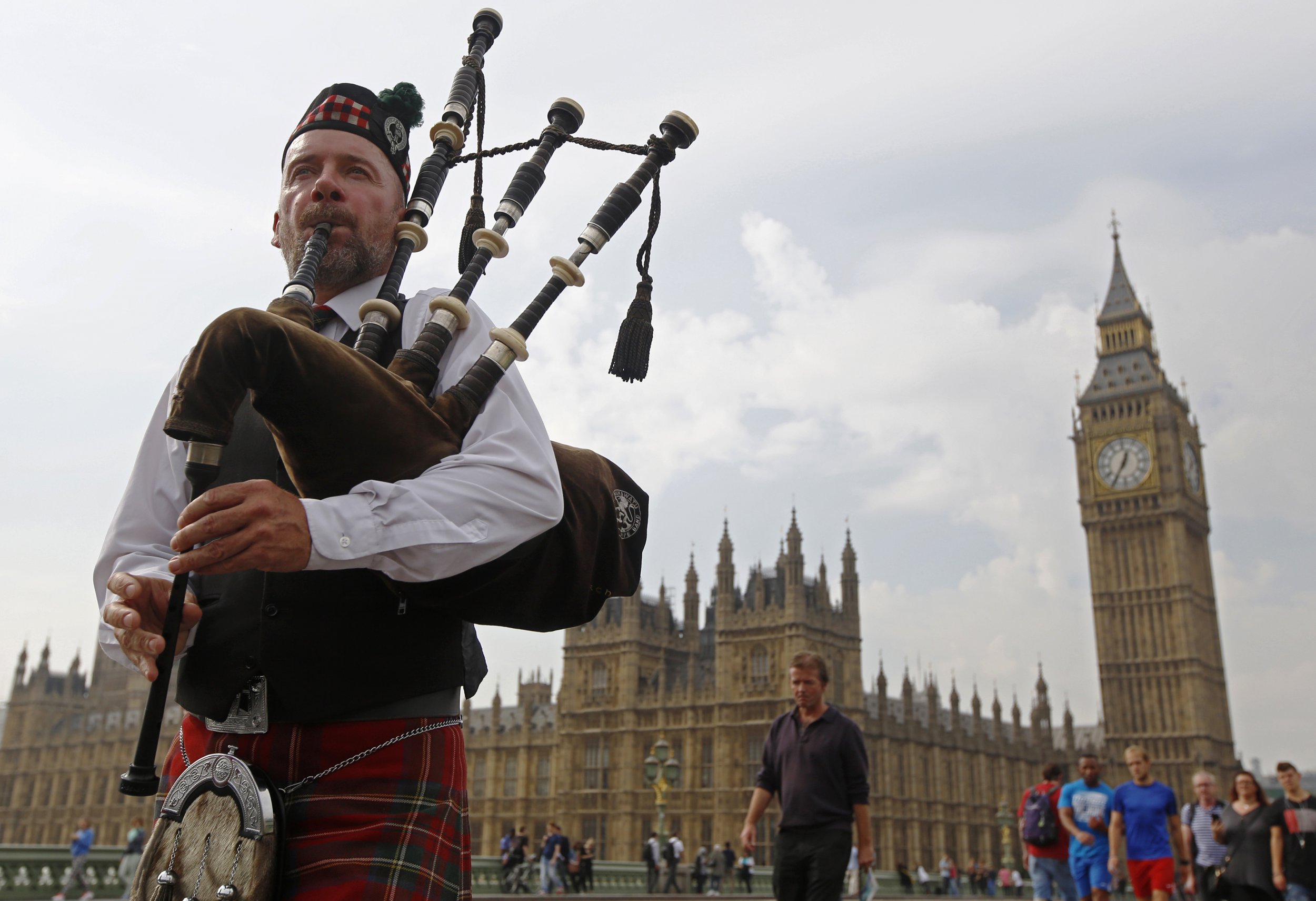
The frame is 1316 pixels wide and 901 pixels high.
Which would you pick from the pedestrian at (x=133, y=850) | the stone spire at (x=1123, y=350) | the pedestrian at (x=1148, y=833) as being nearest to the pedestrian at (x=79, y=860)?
the pedestrian at (x=133, y=850)

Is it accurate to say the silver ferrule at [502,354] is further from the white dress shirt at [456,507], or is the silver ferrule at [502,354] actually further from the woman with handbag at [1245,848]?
the woman with handbag at [1245,848]

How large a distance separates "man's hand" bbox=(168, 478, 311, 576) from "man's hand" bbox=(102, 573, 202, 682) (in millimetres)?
232

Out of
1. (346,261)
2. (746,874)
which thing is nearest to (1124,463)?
(746,874)

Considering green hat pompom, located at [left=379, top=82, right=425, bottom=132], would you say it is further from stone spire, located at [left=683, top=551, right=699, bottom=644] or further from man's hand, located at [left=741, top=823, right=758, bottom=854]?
stone spire, located at [left=683, top=551, right=699, bottom=644]

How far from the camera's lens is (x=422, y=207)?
6.77ft

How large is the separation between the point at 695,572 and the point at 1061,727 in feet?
115

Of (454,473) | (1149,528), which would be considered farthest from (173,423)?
(1149,528)

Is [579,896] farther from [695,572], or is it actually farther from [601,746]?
[695,572]

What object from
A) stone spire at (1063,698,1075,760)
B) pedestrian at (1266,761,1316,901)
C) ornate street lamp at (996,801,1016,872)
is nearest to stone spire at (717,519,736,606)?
ornate street lamp at (996,801,1016,872)

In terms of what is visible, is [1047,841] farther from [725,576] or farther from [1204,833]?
[725,576]

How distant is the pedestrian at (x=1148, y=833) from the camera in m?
7.77

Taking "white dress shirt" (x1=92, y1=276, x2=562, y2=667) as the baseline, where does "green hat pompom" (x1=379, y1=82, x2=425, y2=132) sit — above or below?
above

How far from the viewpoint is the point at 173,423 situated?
4.61ft

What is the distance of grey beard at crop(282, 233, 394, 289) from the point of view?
2.03 m
